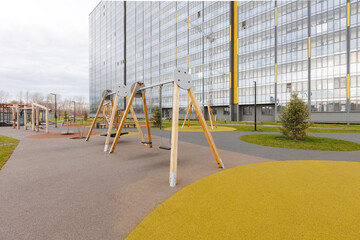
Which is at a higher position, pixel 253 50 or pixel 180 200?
pixel 253 50

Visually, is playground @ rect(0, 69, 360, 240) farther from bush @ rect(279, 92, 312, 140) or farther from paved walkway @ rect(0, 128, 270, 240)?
bush @ rect(279, 92, 312, 140)

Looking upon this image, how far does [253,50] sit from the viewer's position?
129 ft

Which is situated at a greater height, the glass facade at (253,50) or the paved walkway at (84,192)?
the glass facade at (253,50)

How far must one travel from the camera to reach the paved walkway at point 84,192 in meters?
2.51

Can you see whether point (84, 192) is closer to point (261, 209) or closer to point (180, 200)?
point (180, 200)

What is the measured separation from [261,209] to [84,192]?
365 cm

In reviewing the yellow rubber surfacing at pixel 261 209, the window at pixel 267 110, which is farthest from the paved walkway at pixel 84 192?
the window at pixel 267 110

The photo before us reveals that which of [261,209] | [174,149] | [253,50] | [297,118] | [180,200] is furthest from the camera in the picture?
[253,50]

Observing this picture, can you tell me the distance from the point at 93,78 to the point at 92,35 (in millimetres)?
25788

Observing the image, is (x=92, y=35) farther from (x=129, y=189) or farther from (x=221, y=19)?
(x=129, y=189)

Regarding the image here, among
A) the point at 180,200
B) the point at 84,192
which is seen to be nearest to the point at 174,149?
the point at 180,200

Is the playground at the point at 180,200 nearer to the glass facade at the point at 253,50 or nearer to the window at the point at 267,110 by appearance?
the glass facade at the point at 253,50

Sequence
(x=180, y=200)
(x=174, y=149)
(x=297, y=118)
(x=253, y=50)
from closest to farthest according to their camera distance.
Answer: (x=180, y=200)
(x=174, y=149)
(x=297, y=118)
(x=253, y=50)

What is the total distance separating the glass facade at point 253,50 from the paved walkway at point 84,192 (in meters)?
31.5
